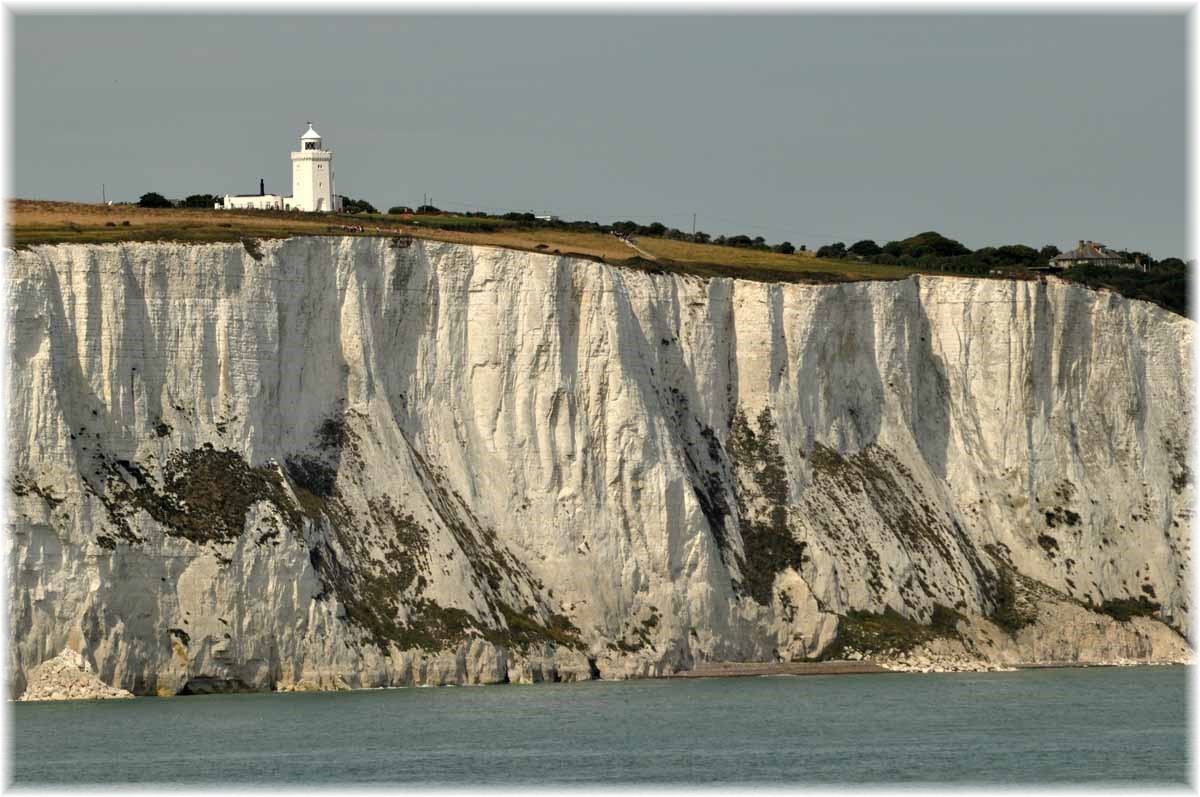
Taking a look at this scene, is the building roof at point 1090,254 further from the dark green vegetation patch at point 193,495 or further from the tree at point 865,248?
the dark green vegetation patch at point 193,495

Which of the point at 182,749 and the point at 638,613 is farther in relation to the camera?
the point at 638,613

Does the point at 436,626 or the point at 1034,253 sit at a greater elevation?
the point at 1034,253

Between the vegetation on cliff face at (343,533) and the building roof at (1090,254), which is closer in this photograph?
the vegetation on cliff face at (343,533)

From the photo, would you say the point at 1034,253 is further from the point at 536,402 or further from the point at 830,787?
the point at 830,787

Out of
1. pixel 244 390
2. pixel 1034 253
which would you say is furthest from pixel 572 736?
pixel 1034 253

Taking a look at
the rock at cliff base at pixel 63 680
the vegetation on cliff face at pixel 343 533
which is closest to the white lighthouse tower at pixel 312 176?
the vegetation on cliff face at pixel 343 533

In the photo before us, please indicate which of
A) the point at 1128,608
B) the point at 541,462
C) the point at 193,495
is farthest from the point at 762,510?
the point at 193,495

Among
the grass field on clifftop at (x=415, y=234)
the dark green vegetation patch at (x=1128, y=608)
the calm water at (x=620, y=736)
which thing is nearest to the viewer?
the calm water at (x=620, y=736)
